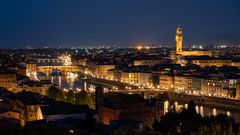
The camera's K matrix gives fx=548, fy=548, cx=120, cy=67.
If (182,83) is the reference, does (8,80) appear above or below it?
above

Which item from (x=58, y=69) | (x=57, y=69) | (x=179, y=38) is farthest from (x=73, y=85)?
(x=179, y=38)

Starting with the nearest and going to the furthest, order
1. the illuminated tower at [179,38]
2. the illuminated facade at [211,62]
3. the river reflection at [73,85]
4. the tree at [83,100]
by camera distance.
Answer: the tree at [83,100], the river reflection at [73,85], the illuminated facade at [211,62], the illuminated tower at [179,38]

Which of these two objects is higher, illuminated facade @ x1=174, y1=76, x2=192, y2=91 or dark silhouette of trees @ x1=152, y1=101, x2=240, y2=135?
dark silhouette of trees @ x1=152, y1=101, x2=240, y2=135

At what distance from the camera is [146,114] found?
957 cm

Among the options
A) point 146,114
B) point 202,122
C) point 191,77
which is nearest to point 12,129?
point 202,122

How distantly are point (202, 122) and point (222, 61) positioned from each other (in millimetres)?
21365

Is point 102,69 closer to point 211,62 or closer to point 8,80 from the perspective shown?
point 211,62

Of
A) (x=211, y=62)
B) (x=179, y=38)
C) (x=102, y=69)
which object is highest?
(x=179, y=38)

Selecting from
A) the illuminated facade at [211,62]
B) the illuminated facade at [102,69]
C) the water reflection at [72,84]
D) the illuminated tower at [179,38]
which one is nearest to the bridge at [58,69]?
the illuminated facade at [102,69]

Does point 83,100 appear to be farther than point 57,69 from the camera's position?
No

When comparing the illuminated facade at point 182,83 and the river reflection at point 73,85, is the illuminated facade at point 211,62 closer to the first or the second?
the river reflection at point 73,85

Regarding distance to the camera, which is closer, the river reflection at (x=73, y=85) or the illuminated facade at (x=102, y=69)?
the river reflection at (x=73, y=85)

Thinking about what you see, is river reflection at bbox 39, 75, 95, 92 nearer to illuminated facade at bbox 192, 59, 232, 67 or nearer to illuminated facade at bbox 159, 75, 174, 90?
illuminated facade at bbox 159, 75, 174, 90

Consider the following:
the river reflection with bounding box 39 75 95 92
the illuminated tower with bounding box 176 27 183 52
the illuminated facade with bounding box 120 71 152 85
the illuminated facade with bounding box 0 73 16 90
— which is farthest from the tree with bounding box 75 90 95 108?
the illuminated tower with bounding box 176 27 183 52
